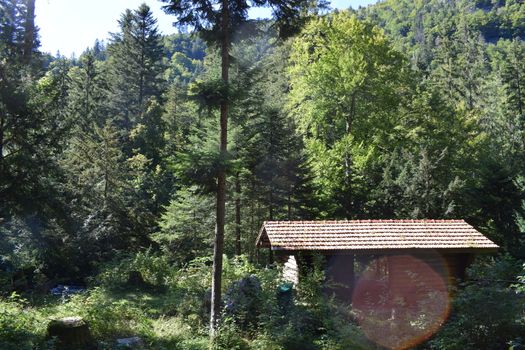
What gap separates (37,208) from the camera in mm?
16016

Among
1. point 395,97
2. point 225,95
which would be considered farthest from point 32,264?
point 395,97

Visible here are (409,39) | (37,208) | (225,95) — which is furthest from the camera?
(409,39)

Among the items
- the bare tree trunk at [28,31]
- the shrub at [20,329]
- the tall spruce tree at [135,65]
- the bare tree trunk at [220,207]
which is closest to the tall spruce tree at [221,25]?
the bare tree trunk at [220,207]

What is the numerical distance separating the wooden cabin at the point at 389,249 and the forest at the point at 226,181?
1159 millimetres

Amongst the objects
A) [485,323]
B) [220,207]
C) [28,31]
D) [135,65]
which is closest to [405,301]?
[485,323]

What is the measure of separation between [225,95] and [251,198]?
426 inches

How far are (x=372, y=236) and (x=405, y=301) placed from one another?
2243 millimetres

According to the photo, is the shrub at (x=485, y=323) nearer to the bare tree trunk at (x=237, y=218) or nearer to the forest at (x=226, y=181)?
the forest at (x=226, y=181)

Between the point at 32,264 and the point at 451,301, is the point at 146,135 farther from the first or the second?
the point at 451,301

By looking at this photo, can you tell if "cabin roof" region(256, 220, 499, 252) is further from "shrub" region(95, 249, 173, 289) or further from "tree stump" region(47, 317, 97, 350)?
"tree stump" region(47, 317, 97, 350)

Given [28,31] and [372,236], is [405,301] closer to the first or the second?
[372,236]

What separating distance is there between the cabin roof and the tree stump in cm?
597

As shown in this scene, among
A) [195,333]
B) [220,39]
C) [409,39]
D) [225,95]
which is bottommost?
[195,333]

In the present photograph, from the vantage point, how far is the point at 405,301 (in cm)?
1467
